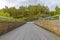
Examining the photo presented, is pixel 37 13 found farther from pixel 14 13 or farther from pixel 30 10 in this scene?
pixel 14 13

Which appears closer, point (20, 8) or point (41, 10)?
point (41, 10)

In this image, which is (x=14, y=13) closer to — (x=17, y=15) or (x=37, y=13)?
(x=17, y=15)

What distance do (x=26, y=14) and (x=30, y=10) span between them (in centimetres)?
616

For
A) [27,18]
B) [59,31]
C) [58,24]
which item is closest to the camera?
[59,31]

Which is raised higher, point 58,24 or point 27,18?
point 58,24

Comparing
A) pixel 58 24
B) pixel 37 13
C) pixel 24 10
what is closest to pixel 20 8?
pixel 24 10

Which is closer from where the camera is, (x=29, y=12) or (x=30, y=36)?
(x=30, y=36)

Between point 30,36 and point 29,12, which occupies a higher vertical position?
point 30,36

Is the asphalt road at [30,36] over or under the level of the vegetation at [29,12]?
over

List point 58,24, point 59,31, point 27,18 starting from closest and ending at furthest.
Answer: point 59,31, point 58,24, point 27,18

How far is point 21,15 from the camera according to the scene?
180500 mm

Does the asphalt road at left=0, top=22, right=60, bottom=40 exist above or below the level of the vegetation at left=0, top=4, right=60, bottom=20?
above

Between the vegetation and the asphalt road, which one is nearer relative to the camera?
the asphalt road

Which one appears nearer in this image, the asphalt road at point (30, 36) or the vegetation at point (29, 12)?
the asphalt road at point (30, 36)
